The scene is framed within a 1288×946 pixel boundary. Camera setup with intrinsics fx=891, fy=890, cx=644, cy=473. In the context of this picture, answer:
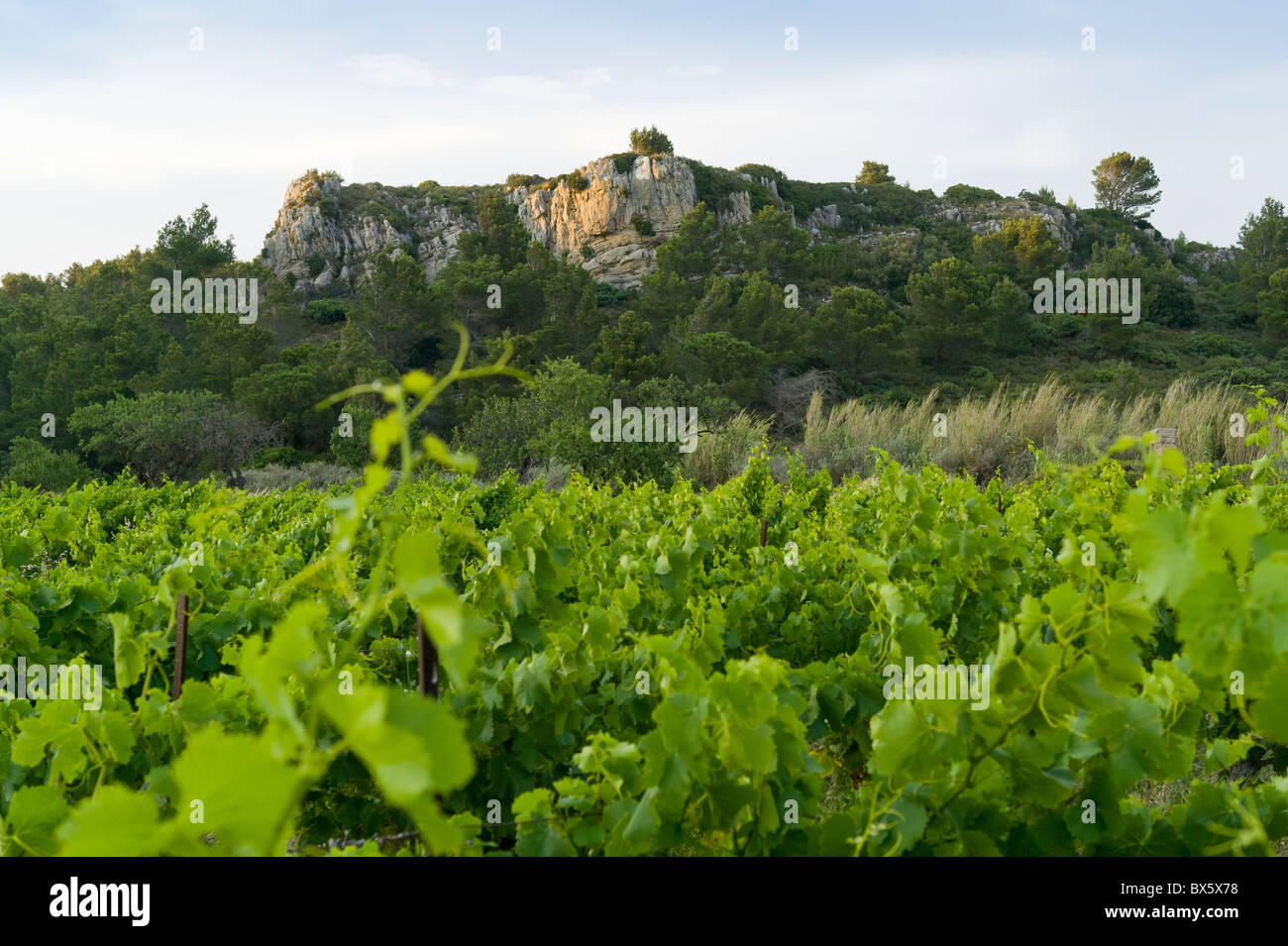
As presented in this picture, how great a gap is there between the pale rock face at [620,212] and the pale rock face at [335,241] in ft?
15.9

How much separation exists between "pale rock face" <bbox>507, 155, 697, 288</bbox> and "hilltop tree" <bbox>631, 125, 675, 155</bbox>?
2.28m

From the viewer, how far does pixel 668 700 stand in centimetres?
131

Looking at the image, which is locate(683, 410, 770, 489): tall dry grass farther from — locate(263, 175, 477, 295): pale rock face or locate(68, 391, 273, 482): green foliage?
locate(263, 175, 477, 295): pale rock face

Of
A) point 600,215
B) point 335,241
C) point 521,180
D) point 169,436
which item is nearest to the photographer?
point 169,436

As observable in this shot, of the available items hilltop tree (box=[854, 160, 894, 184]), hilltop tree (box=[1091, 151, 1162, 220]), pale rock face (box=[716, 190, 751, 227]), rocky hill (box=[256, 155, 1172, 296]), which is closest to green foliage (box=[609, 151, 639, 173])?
rocky hill (box=[256, 155, 1172, 296])

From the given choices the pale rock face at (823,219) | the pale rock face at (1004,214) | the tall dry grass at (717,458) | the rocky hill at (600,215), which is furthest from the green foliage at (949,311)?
the pale rock face at (823,219)

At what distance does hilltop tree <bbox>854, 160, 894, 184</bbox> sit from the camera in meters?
51.2

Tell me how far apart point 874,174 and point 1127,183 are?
13.2m

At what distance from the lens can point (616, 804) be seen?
54.2 inches

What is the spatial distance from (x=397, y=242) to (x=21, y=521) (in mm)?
38349

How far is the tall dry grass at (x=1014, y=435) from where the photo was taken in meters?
10.4

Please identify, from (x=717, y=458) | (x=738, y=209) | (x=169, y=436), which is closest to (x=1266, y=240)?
(x=738, y=209)

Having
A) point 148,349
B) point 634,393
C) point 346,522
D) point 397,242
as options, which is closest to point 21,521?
point 346,522

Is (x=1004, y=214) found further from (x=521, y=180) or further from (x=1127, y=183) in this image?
(x=521, y=180)
